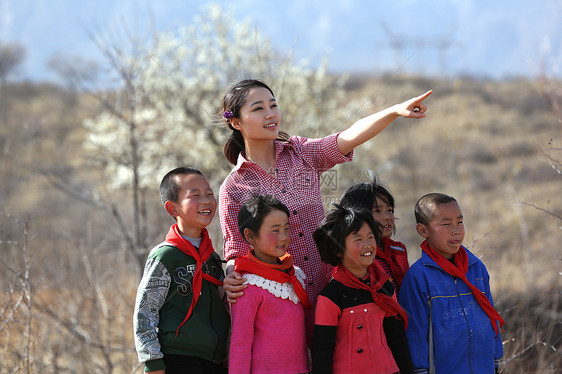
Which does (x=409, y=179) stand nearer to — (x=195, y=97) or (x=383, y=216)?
(x=195, y=97)

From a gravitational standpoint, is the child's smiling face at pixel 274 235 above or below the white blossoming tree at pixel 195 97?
below

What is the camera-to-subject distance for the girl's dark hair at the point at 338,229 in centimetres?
244

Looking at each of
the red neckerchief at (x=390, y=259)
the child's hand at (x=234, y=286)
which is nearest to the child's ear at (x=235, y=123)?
the child's hand at (x=234, y=286)

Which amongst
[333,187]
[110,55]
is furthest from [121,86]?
[333,187]

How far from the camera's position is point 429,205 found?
8.67ft

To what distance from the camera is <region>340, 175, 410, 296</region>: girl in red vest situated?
2695 mm

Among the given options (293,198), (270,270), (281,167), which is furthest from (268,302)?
(281,167)

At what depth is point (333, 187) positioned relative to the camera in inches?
152

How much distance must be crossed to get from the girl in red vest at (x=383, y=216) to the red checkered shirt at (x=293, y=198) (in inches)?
6.0

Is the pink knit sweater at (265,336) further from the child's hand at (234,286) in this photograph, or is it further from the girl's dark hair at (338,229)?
the girl's dark hair at (338,229)

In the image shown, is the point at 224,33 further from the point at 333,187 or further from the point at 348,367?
the point at 348,367

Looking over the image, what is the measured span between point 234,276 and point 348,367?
1.88 ft

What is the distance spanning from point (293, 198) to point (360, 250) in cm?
40

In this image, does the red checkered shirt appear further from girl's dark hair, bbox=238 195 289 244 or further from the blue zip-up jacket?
the blue zip-up jacket
